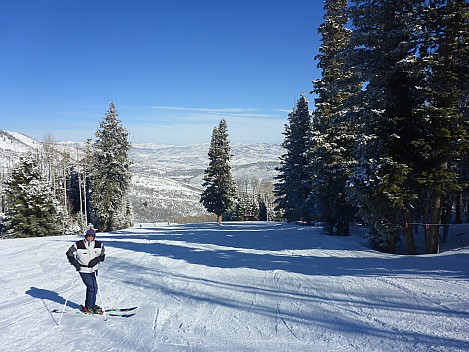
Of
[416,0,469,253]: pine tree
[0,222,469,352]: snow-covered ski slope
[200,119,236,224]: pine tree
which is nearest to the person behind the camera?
[0,222,469,352]: snow-covered ski slope

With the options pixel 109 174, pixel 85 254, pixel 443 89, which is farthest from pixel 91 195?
pixel 443 89

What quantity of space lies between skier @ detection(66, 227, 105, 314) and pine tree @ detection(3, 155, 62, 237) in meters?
26.9

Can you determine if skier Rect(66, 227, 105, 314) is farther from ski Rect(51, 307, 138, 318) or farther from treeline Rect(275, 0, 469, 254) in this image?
treeline Rect(275, 0, 469, 254)

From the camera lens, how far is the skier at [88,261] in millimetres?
7418

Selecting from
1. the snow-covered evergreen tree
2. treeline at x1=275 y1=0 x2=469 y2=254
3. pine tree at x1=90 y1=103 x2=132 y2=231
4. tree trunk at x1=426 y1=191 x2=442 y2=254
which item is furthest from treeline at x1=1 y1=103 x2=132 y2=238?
tree trunk at x1=426 y1=191 x2=442 y2=254

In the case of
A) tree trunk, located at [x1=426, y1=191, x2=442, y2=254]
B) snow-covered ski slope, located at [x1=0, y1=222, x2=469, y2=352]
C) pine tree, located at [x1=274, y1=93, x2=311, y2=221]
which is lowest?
snow-covered ski slope, located at [x1=0, y1=222, x2=469, y2=352]

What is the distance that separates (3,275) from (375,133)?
587 inches

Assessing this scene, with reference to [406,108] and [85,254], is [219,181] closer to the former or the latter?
[406,108]

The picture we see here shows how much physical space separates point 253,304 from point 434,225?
358 inches

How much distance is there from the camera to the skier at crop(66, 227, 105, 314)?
7418mm

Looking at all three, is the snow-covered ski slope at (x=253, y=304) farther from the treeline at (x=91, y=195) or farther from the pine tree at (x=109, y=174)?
the pine tree at (x=109, y=174)

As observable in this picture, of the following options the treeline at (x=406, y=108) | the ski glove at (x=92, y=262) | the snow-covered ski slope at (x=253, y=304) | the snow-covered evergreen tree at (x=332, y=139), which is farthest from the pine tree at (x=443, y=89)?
the ski glove at (x=92, y=262)

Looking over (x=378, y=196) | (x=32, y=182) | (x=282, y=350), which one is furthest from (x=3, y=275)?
(x=32, y=182)

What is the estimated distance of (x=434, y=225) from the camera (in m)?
13.2
